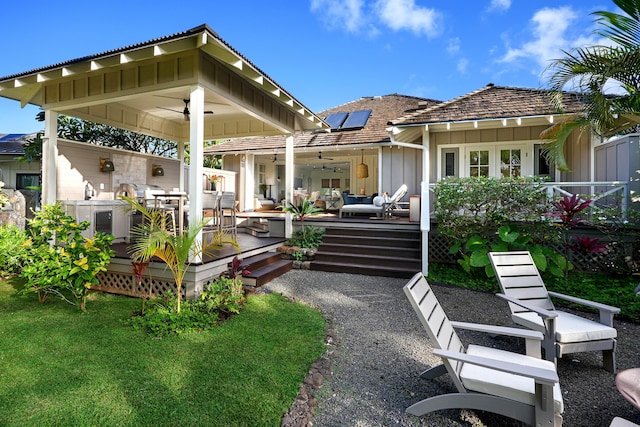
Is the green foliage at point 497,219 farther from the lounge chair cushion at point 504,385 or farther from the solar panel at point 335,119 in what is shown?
the solar panel at point 335,119

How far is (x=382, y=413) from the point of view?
2.43 metres

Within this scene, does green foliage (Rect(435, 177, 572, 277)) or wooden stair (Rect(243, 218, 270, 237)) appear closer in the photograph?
green foliage (Rect(435, 177, 572, 277))

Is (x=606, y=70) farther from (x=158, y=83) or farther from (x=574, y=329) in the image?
(x=158, y=83)

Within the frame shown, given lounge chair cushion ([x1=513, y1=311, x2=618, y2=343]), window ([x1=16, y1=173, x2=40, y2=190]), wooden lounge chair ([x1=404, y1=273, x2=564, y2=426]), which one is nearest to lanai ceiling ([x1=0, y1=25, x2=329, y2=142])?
wooden lounge chair ([x1=404, y1=273, x2=564, y2=426])

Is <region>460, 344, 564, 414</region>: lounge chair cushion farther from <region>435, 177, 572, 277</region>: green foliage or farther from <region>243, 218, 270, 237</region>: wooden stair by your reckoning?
<region>243, 218, 270, 237</region>: wooden stair

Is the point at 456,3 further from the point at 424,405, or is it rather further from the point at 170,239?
the point at 424,405

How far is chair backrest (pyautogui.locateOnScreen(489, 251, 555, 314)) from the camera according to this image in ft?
12.8

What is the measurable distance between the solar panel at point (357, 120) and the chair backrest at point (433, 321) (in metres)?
9.99

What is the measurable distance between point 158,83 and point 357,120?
28.3 ft

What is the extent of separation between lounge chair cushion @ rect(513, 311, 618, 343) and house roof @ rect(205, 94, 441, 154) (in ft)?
25.9

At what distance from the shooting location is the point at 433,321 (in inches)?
103

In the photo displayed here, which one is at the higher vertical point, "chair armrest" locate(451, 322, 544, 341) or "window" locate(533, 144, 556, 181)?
"window" locate(533, 144, 556, 181)

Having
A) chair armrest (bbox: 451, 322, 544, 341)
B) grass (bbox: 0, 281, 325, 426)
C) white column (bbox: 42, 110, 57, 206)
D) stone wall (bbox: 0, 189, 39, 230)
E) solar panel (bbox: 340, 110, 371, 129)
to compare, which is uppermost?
solar panel (bbox: 340, 110, 371, 129)

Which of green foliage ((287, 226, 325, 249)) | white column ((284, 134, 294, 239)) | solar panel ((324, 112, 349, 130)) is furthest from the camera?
solar panel ((324, 112, 349, 130))
